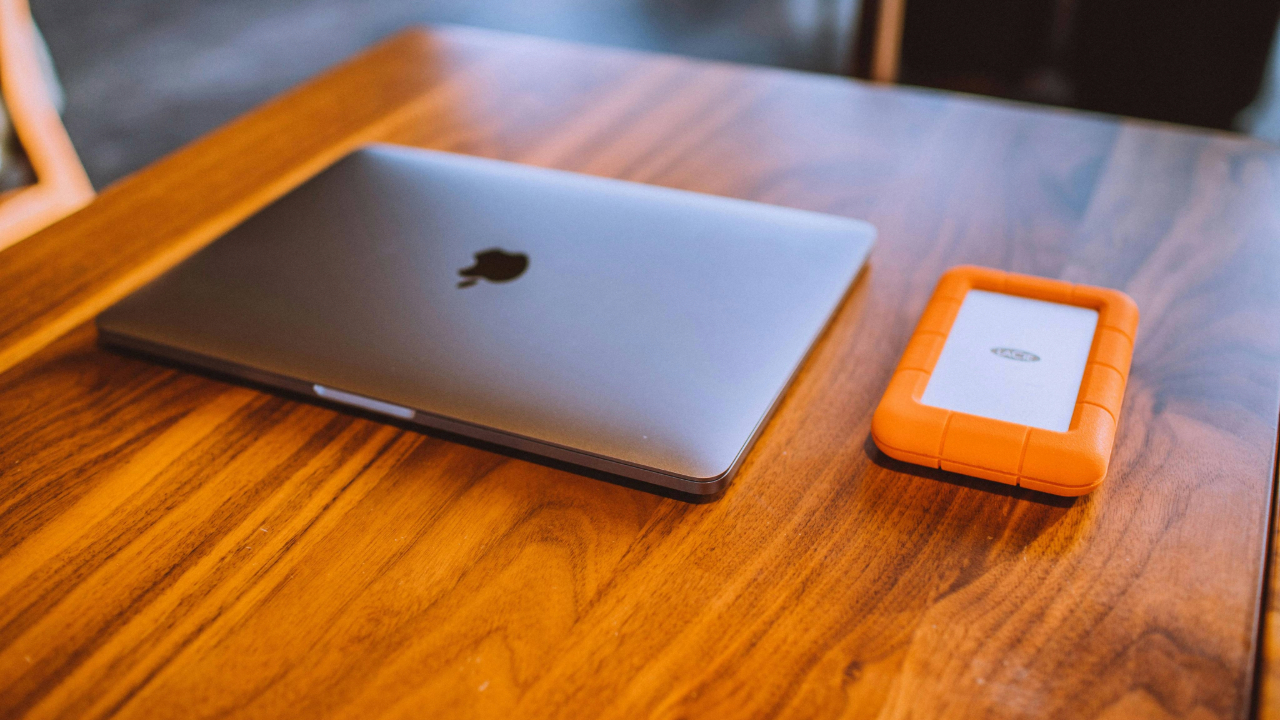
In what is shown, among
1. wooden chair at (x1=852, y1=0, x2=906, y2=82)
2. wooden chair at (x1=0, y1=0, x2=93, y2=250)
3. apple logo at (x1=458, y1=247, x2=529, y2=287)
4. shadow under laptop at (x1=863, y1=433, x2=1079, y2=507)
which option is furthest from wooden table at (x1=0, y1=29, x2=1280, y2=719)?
wooden chair at (x1=852, y1=0, x2=906, y2=82)

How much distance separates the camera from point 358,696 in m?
0.41

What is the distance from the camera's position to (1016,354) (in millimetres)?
527

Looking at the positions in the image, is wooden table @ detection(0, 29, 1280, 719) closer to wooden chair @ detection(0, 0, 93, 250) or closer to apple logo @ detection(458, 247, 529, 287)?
apple logo @ detection(458, 247, 529, 287)

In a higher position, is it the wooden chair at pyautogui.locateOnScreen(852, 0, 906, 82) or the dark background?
the wooden chair at pyautogui.locateOnScreen(852, 0, 906, 82)

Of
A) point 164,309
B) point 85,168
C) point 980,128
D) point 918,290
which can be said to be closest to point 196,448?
point 164,309

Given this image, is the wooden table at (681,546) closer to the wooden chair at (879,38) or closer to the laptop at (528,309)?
the laptop at (528,309)

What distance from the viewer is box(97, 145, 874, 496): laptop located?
0.50 m

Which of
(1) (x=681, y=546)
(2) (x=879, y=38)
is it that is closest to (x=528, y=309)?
(1) (x=681, y=546)

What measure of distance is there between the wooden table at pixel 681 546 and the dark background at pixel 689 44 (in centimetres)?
118

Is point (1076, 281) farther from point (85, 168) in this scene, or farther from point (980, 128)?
point (85, 168)

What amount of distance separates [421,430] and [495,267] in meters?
0.13

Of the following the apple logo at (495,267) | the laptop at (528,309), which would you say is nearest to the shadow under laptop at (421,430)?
the laptop at (528,309)

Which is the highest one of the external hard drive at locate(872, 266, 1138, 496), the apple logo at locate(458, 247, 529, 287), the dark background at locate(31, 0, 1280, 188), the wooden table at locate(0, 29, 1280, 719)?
the apple logo at locate(458, 247, 529, 287)

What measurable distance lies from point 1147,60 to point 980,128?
1510mm
